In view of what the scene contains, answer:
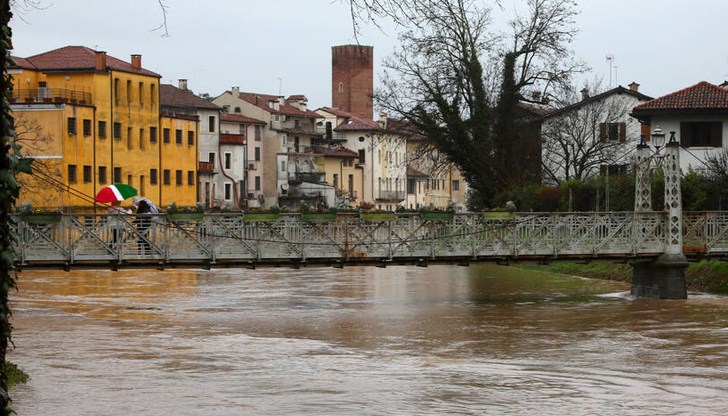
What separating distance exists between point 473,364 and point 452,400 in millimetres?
4087

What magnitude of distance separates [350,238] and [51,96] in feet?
143

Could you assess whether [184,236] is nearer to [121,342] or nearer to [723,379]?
[121,342]

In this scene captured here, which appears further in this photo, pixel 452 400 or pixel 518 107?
pixel 518 107

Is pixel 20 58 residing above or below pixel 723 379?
above

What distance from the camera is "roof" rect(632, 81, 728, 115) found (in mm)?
52906

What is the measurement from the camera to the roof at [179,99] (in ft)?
307

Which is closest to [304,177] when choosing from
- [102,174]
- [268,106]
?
[268,106]

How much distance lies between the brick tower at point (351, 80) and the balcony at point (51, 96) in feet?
232

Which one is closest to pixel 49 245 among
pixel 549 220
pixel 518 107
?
pixel 549 220

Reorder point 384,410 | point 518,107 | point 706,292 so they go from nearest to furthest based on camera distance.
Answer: point 384,410
point 706,292
point 518,107

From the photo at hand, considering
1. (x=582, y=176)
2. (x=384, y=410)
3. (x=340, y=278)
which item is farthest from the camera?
(x=582, y=176)

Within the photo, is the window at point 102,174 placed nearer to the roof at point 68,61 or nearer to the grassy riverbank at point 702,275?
the roof at point 68,61

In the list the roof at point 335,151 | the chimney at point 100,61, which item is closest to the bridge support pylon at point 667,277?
the chimney at point 100,61

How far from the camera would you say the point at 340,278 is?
50438mm
